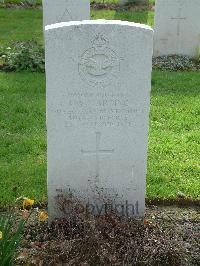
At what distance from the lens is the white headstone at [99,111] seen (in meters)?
3.86

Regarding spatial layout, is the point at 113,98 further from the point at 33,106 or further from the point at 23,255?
the point at 33,106

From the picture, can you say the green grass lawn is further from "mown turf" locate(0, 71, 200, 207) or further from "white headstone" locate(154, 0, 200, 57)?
"white headstone" locate(154, 0, 200, 57)

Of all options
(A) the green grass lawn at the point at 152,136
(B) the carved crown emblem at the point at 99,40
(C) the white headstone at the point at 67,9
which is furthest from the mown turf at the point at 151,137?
(C) the white headstone at the point at 67,9

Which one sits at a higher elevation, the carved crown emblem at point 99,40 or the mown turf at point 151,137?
the carved crown emblem at point 99,40

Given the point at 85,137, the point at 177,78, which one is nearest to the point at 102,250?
the point at 85,137

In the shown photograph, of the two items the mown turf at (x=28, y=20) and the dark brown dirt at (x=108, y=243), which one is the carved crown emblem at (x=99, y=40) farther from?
the mown turf at (x=28, y=20)

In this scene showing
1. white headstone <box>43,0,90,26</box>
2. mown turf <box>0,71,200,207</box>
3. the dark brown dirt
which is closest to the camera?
the dark brown dirt

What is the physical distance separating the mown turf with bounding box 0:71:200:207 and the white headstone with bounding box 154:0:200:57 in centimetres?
147

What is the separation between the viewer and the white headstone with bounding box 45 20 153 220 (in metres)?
3.86

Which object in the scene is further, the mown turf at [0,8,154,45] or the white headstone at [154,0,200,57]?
the mown turf at [0,8,154,45]

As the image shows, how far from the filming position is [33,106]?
699cm

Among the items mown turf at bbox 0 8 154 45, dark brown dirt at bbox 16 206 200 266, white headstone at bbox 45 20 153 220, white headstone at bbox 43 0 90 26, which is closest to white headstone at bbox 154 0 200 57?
white headstone at bbox 43 0 90 26

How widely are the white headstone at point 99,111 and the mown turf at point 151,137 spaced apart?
0.57 metres

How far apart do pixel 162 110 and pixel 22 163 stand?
7.85ft
